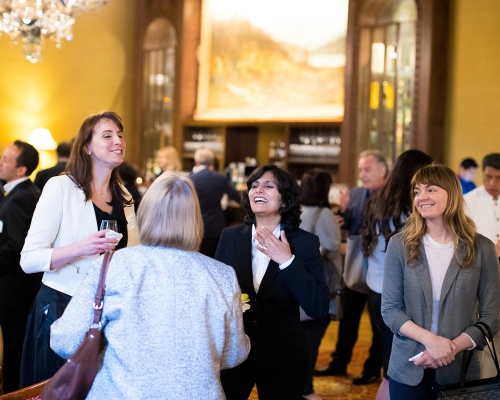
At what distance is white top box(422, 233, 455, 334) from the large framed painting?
7.39 m

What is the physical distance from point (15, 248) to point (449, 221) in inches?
100

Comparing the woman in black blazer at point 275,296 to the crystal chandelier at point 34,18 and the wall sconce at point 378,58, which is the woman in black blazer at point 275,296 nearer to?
the crystal chandelier at point 34,18

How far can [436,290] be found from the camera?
10.4 ft

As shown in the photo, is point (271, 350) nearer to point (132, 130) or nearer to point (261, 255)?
point (261, 255)

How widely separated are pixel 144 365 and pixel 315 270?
1076mm

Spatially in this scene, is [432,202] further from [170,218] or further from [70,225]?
[70,225]

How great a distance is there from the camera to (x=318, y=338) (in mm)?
4969

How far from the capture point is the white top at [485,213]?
16.8 ft

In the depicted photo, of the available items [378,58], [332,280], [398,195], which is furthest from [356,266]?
[378,58]

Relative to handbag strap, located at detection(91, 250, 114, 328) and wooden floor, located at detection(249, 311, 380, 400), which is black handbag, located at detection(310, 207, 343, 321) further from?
handbag strap, located at detection(91, 250, 114, 328)

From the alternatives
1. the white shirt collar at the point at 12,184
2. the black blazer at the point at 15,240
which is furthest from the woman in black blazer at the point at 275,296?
the white shirt collar at the point at 12,184

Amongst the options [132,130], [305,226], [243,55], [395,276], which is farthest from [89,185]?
[132,130]

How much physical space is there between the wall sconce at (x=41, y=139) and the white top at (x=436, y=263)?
8810 mm

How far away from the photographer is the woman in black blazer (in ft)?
10.2
